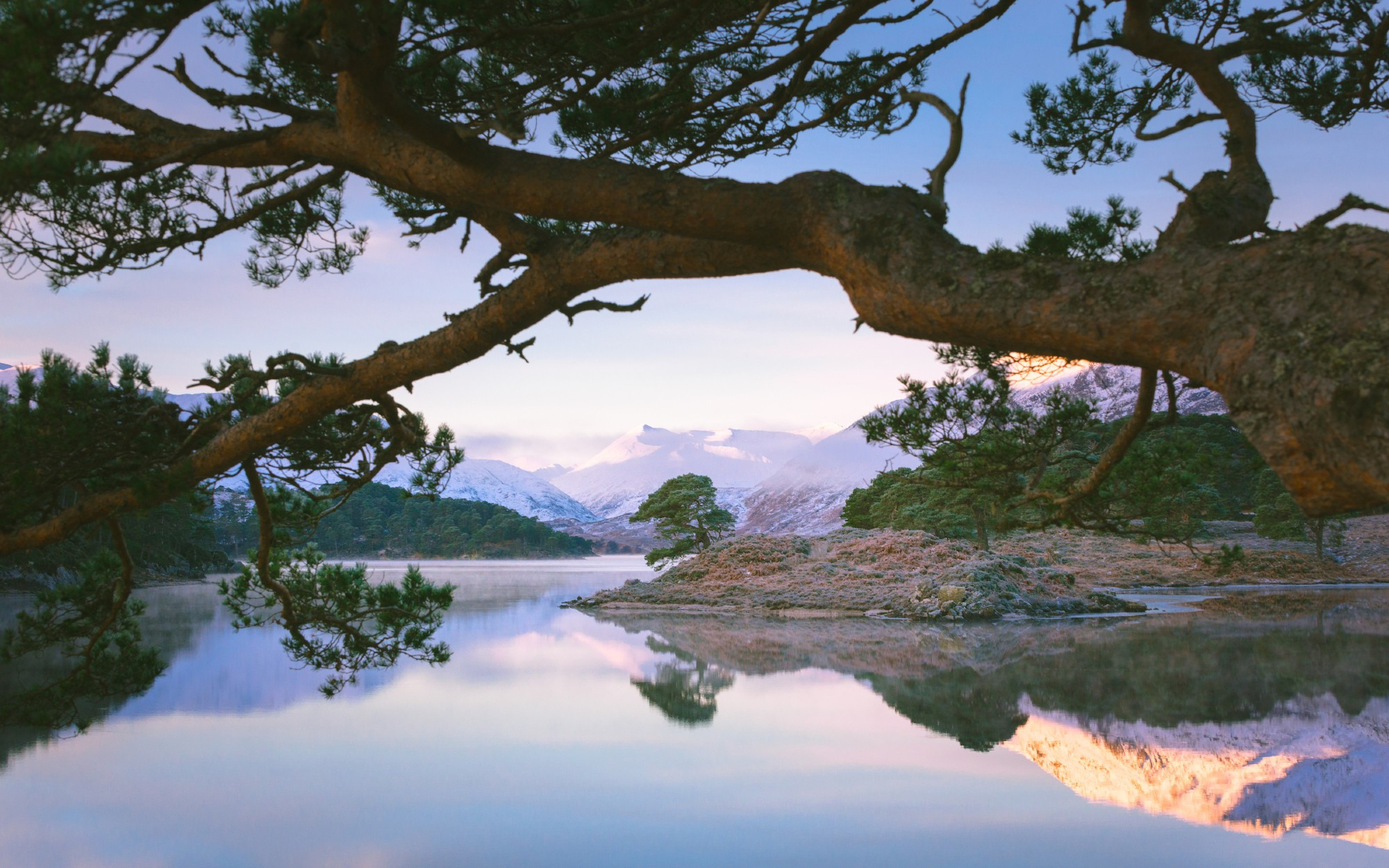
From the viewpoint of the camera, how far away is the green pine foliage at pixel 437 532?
132ft

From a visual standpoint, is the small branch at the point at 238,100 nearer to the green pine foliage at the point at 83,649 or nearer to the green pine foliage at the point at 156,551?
the green pine foliage at the point at 83,649

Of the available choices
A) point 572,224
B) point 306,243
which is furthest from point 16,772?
point 572,224

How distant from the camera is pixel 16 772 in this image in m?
4.95

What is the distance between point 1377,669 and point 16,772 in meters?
8.63

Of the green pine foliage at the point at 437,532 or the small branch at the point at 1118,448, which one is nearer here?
the small branch at the point at 1118,448

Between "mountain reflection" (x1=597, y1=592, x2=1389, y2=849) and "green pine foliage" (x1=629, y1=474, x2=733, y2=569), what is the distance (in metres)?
7.61

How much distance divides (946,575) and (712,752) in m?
7.03

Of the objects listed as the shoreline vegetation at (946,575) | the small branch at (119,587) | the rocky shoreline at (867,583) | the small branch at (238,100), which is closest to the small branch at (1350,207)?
the small branch at (238,100)

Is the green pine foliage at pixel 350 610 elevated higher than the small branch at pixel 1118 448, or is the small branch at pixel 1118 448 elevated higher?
the small branch at pixel 1118 448

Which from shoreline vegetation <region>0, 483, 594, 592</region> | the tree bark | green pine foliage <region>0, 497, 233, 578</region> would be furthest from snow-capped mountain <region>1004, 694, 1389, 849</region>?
shoreline vegetation <region>0, 483, 594, 592</region>

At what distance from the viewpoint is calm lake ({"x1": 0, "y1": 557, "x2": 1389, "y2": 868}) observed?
3.86 meters

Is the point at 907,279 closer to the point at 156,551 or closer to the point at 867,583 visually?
the point at 867,583

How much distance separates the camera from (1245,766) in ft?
14.1

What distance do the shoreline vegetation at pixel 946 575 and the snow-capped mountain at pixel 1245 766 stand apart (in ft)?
16.3
